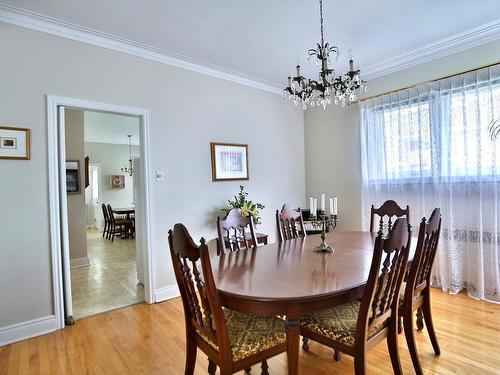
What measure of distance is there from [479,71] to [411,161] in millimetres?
1058

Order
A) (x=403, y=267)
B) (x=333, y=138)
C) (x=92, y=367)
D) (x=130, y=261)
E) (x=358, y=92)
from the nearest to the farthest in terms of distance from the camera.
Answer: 1. (x=403, y=267)
2. (x=92, y=367)
3. (x=358, y=92)
4. (x=333, y=138)
5. (x=130, y=261)

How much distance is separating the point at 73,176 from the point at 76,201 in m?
0.40

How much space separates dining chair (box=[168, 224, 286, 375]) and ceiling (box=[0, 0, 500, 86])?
1985mm

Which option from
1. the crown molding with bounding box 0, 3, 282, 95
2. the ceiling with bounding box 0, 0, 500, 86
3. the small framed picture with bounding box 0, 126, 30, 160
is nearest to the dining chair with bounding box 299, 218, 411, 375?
the ceiling with bounding box 0, 0, 500, 86

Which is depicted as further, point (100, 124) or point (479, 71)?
point (100, 124)

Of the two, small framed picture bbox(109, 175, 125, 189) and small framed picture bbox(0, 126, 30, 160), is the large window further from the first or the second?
small framed picture bbox(109, 175, 125, 189)

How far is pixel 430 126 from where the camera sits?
324 centimetres

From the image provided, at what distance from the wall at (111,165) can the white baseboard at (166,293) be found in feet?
22.4

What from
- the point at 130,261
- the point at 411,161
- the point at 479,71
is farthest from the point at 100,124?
the point at 479,71

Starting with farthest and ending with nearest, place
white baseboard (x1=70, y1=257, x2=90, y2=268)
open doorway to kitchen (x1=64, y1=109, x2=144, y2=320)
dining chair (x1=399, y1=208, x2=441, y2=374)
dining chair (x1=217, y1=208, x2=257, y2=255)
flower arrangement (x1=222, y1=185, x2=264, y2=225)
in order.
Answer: white baseboard (x1=70, y1=257, x2=90, y2=268) → flower arrangement (x1=222, y1=185, x2=264, y2=225) → open doorway to kitchen (x1=64, y1=109, x2=144, y2=320) → dining chair (x1=217, y1=208, x2=257, y2=255) → dining chair (x1=399, y1=208, x2=441, y2=374)

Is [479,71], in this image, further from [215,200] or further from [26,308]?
[26,308]

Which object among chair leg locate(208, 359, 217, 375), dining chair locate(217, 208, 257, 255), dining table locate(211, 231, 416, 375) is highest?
dining chair locate(217, 208, 257, 255)

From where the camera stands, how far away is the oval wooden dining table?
1346 millimetres

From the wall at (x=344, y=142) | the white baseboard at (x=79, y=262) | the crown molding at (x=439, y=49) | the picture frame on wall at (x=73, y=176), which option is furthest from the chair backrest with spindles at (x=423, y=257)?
the picture frame on wall at (x=73, y=176)
